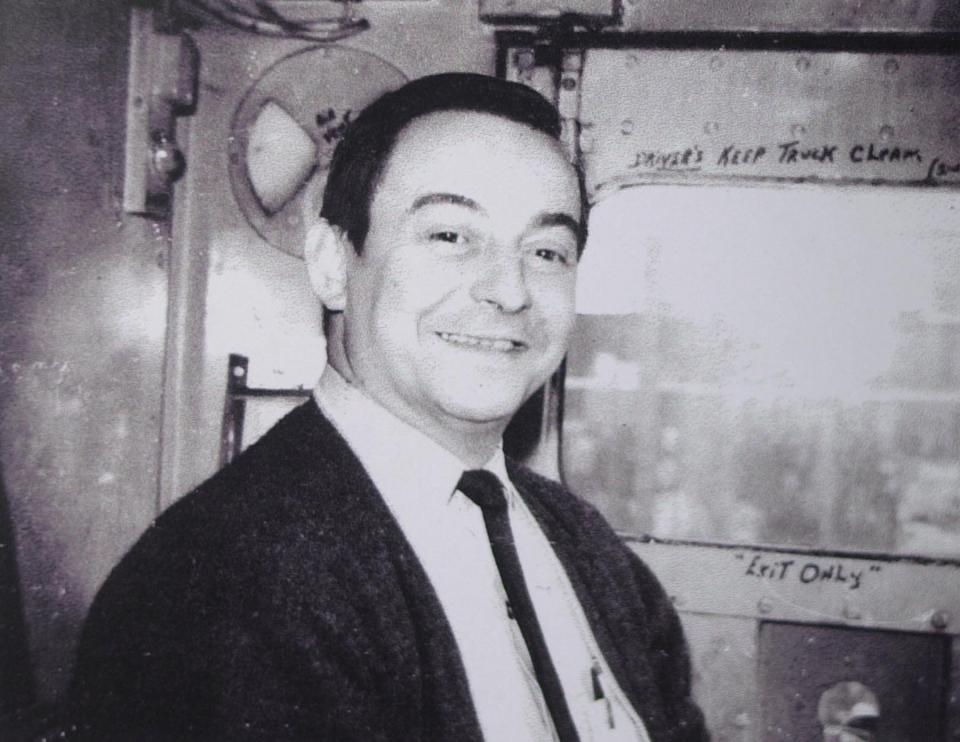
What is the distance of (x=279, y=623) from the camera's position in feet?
2.51

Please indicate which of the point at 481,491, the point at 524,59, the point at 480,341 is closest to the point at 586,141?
the point at 524,59

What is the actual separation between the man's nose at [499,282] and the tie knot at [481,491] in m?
0.21

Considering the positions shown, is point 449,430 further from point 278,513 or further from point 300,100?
point 300,100

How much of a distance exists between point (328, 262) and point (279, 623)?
0.46 metres

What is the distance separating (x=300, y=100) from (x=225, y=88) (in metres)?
0.10

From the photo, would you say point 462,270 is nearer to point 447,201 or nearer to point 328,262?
point 447,201

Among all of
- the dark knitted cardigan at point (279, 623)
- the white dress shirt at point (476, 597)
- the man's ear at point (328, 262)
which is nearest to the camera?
the dark knitted cardigan at point (279, 623)

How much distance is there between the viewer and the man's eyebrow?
2.97ft

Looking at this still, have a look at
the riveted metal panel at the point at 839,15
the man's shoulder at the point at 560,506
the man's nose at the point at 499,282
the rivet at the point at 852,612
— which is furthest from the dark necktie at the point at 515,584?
the riveted metal panel at the point at 839,15

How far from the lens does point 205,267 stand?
3.57 feet

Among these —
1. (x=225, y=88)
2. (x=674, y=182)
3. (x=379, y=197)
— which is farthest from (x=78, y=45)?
(x=674, y=182)

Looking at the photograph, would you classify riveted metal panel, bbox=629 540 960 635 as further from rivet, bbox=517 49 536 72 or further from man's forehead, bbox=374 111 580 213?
rivet, bbox=517 49 536 72

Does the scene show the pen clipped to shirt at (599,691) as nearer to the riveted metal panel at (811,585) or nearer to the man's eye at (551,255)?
the riveted metal panel at (811,585)

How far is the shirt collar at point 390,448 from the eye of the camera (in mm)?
932
